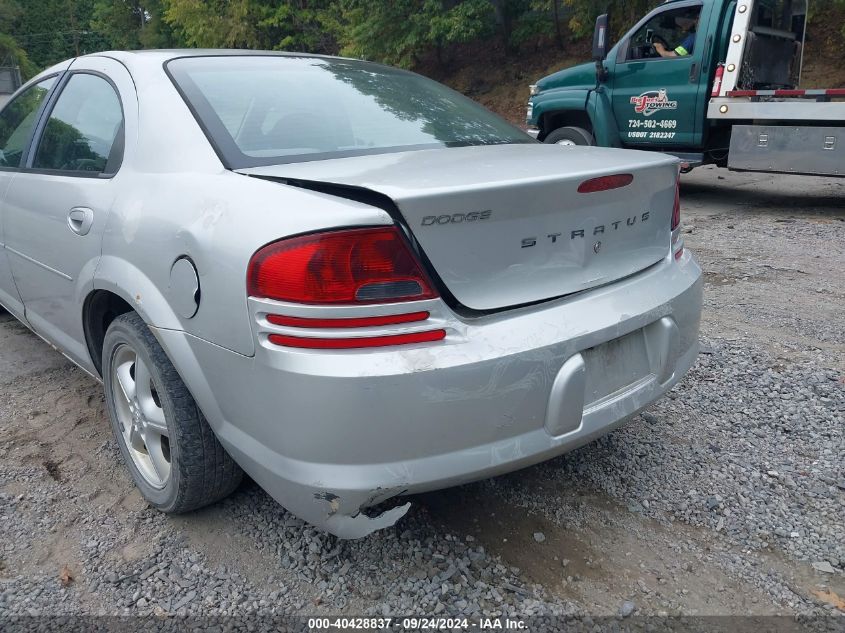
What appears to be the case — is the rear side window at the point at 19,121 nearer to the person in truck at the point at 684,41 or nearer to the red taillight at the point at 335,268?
the red taillight at the point at 335,268

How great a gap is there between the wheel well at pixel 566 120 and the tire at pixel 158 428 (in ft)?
25.2

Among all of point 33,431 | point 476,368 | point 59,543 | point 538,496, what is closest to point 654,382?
point 538,496

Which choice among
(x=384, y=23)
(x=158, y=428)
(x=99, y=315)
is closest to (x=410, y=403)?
(x=158, y=428)

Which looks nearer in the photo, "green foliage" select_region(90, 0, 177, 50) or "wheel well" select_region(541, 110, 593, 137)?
"wheel well" select_region(541, 110, 593, 137)

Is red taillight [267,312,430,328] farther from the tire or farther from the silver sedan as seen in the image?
the tire

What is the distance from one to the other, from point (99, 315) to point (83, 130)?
80cm

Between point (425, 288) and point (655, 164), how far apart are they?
3.37 feet

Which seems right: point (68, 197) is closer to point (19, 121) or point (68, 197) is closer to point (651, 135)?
point (19, 121)

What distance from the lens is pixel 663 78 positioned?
827 centimetres

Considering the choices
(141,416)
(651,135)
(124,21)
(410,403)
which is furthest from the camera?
(124,21)

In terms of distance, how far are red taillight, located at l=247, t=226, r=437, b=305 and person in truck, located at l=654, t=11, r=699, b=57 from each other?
7.55 m

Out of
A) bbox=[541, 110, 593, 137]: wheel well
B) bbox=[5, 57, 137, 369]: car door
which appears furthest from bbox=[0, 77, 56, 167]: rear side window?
bbox=[541, 110, 593, 137]: wheel well

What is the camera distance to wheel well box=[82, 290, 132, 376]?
257cm

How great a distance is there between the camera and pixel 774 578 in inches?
82.9
